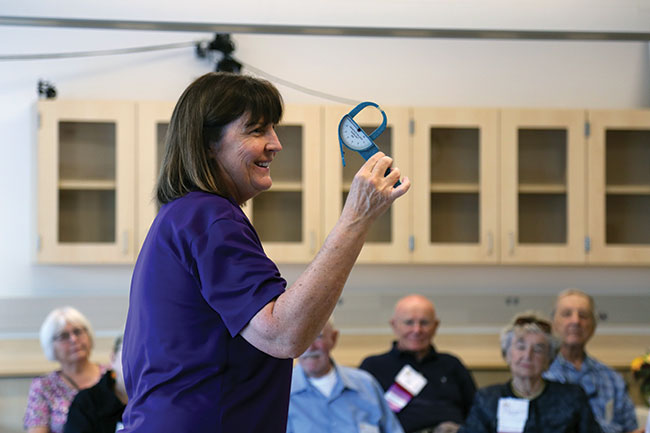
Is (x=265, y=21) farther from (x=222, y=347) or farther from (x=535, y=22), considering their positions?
(x=222, y=347)

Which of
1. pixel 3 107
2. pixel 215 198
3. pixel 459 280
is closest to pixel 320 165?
pixel 459 280

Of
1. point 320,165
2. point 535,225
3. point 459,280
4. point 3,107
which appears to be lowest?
point 459,280

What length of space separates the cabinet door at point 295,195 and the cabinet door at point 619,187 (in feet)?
5.22

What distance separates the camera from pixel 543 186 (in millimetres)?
4629

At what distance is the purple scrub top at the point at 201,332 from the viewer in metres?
1.15

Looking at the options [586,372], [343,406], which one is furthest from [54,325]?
[586,372]

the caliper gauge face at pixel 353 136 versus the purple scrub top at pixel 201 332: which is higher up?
the caliper gauge face at pixel 353 136

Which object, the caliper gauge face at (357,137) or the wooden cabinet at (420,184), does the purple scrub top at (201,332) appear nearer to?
the caliper gauge face at (357,137)

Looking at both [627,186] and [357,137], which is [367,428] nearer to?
[357,137]

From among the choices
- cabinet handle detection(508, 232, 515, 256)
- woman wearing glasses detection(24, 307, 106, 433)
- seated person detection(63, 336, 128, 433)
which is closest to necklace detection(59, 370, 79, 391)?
woman wearing glasses detection(24, 307, 106, 433)

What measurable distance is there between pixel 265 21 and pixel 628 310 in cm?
305

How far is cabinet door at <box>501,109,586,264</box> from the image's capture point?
4.55 m

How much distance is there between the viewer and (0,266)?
466 centimetres

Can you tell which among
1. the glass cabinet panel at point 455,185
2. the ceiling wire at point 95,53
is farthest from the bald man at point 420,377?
the ceiling wire at point 95,53
